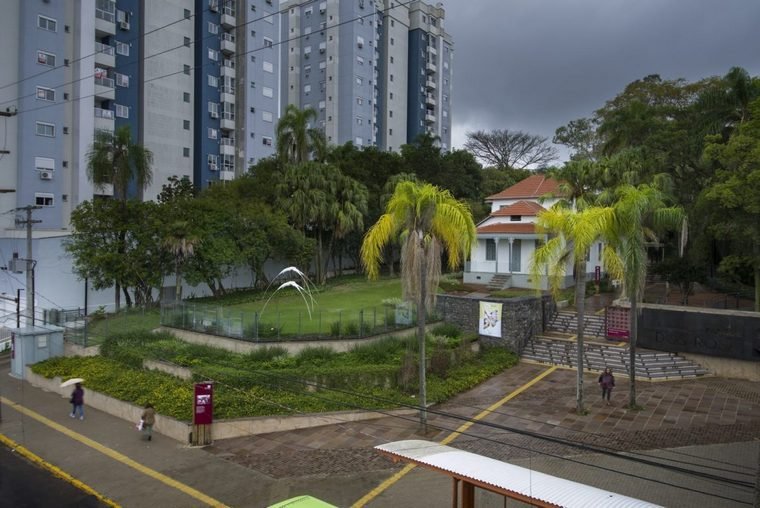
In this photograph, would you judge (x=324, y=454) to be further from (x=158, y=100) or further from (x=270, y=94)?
(x=270, y=94)

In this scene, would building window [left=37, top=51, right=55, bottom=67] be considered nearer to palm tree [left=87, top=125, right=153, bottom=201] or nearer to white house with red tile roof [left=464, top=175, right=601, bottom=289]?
palm tree [left=87, top=125, right=153, bottom=201]

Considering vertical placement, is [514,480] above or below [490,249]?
below

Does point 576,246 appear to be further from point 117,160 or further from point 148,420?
point 117,160

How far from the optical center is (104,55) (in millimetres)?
44312

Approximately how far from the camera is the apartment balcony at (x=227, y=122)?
54469 millimetres

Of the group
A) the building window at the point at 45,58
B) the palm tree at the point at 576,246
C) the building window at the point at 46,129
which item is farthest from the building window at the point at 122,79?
the palm tree at the point at 576,246

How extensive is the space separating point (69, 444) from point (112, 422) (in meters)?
2.17

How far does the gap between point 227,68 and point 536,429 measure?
49.3m

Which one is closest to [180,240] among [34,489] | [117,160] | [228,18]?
[117,160]

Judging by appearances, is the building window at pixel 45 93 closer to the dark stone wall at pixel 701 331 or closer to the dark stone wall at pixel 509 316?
the dark stone wall at pixel 509 316

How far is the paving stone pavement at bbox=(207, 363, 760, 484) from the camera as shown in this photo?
612 inches

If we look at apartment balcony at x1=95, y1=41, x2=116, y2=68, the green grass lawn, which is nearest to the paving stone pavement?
the green grass lawn

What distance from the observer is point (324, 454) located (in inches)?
626

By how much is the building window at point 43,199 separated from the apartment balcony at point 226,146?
58.3ft
